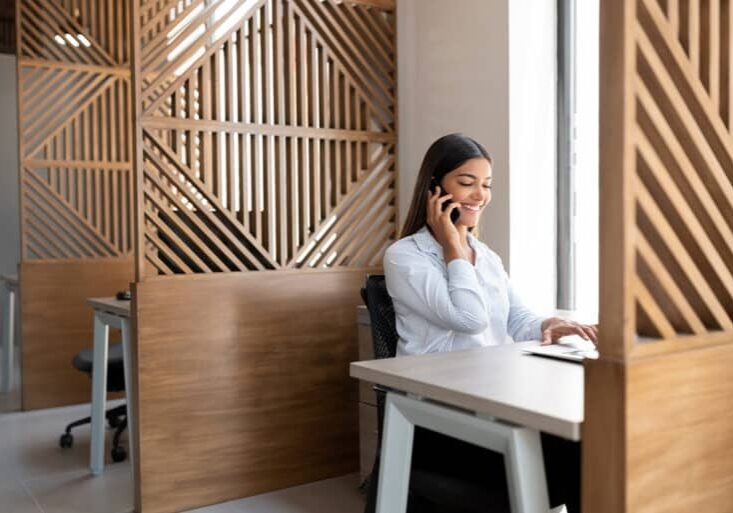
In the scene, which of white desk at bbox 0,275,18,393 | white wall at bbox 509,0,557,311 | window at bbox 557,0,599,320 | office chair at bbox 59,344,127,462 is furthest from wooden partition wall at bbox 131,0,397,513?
white desk at bbox 0,275,18,393

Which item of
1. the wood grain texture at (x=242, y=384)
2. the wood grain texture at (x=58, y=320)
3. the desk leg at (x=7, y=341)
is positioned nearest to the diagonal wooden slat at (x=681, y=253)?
the wood grain texture at (x=242, y=384)

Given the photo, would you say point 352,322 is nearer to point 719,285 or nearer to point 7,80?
point 719,285

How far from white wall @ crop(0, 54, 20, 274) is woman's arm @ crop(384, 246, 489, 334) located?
5879 mm

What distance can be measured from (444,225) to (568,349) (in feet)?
1.63

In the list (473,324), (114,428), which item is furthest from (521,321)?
(114,428)

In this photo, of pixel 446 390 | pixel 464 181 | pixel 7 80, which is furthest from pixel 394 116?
pixel 7 80

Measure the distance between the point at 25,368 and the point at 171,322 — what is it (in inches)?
89.7

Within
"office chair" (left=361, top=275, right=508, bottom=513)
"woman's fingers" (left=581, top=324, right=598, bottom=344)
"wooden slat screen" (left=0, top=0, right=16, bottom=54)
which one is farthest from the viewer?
"wooden slat screen" (left=0, top=0, right=16, bottom=54)

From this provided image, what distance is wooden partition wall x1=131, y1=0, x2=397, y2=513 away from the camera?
2.88 meters

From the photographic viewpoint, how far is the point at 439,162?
2248 mm

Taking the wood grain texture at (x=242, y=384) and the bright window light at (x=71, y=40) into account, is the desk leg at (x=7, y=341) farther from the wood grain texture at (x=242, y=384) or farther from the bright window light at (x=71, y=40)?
the wood grain texture at (x=242, y=384)

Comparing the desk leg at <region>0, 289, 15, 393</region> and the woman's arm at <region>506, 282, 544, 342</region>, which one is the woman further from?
the desk leg at <region>0, 289, 15, 393</region>

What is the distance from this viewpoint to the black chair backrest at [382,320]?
2.21 m

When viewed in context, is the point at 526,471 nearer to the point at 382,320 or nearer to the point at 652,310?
the point at 652,310
